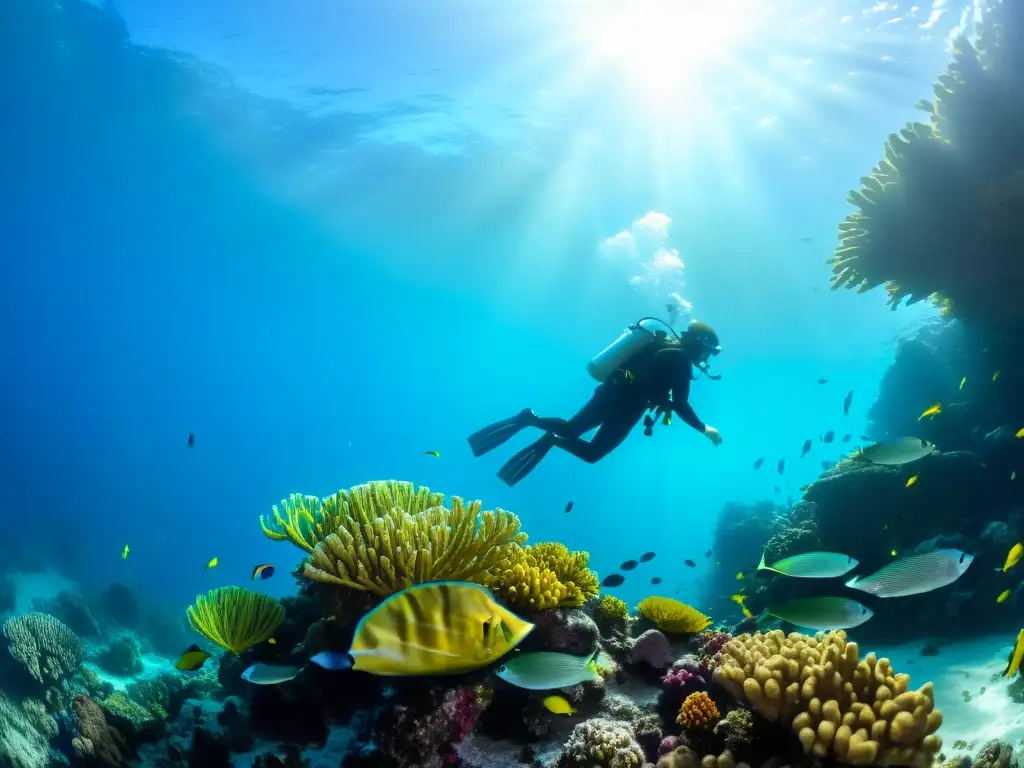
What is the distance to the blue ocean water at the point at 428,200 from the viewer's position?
24453mm

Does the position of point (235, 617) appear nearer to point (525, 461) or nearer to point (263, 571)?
point (263, 571)

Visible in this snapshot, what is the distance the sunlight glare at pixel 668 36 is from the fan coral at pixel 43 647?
91.5ft

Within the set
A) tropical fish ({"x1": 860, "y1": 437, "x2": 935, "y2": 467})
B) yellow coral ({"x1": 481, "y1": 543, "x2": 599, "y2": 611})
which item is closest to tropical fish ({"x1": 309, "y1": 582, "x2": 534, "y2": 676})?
yellow coral ({"x1": 481, "y1": 543, "x2": 599, "y2": 611})

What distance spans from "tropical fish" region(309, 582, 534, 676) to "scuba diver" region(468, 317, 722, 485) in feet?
20.5

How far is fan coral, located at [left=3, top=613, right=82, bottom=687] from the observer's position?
10.0 meters

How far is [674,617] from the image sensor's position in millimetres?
4910

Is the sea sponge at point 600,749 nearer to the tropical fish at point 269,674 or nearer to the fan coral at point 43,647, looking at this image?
the tropical fish at point 269,674

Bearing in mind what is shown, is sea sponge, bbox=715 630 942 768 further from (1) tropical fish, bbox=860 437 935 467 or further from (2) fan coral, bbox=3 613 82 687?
(2) fan coral, bbox=3 613 82 687

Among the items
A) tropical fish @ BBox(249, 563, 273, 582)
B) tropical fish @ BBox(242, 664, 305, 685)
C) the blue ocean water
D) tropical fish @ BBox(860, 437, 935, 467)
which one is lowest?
tropical fish @ BBox(242, 664, 305, 685)

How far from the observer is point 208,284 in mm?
63750

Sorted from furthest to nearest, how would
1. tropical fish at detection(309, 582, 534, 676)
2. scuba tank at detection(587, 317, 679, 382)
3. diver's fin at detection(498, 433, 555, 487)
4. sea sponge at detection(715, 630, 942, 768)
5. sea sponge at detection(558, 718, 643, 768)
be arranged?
diver's fin at detection(498, 433, 555, 487) → scuba tank at detection(587, 317, 679, 382) → sea sponge at detection(558, 718, 643, 768) → sea sponge at detection(715, 630, 942, 768) → tropical fish at detection(309, 582, 534, 676)

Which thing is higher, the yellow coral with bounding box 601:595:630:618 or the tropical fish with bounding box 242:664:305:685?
the yellow coral with bounding box 601:595:630:618

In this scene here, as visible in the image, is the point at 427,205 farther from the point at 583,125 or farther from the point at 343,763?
the point at 343,763

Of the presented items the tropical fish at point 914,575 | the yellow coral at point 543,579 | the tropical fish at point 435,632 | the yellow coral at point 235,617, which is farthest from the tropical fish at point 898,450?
the yellow coral at point 235,617
